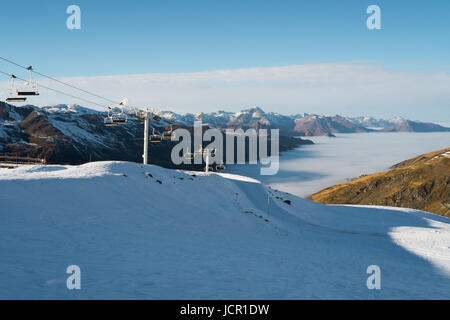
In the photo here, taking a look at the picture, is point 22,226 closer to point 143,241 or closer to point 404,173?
point 143,241

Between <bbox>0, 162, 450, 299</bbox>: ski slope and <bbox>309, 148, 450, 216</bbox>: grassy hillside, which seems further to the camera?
<bbox>309, 148, 450, 216</bbox>: grassy hillside

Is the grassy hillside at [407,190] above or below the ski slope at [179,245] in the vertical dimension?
below

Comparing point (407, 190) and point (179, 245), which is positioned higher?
point (179, 245)

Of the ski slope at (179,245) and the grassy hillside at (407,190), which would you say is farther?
the grassy hillside at (407,190)

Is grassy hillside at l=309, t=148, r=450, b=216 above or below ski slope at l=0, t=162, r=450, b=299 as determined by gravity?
below

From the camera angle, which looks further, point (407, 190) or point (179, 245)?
point (407, 190)
